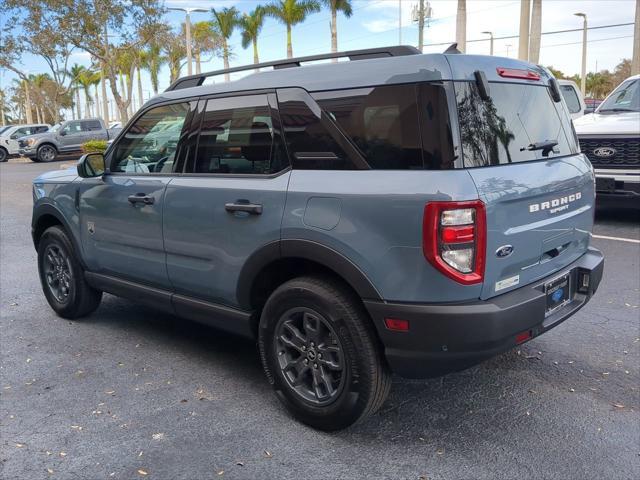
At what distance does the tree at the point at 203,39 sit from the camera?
1652 inches

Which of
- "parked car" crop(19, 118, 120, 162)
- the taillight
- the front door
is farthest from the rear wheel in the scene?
the taillight

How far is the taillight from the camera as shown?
2.62 metres

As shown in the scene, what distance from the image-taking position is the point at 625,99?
896 centimetres

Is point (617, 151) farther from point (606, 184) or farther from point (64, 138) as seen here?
point (64, 138)

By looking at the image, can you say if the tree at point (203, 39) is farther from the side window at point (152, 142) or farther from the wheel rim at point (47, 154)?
the side window at point (152, 142)

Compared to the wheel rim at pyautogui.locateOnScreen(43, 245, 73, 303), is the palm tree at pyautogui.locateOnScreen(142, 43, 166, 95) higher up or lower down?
higher up

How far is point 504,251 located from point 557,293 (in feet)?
2.15

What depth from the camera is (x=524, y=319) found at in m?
2.86

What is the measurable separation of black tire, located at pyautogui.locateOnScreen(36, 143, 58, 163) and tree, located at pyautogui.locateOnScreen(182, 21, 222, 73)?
56.0 ft

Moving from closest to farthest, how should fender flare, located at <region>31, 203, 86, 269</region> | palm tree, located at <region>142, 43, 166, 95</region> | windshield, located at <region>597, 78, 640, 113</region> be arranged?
fender flare, located at <region>31, 203, 86, 269</region> → windshield, located at <region>597, 78, 640, 113</region> → palm tree, located at <region>142, 43, 166, 95</region>

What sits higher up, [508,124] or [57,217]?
[508,124]

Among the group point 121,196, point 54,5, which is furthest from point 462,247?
point 54,5

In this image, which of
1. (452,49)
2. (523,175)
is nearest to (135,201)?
(452,49)

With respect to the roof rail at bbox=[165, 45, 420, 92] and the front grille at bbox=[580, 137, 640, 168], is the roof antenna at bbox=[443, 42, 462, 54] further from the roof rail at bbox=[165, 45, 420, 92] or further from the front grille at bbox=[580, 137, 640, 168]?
the front grille at bbox=[580, 137, 640, 168]
